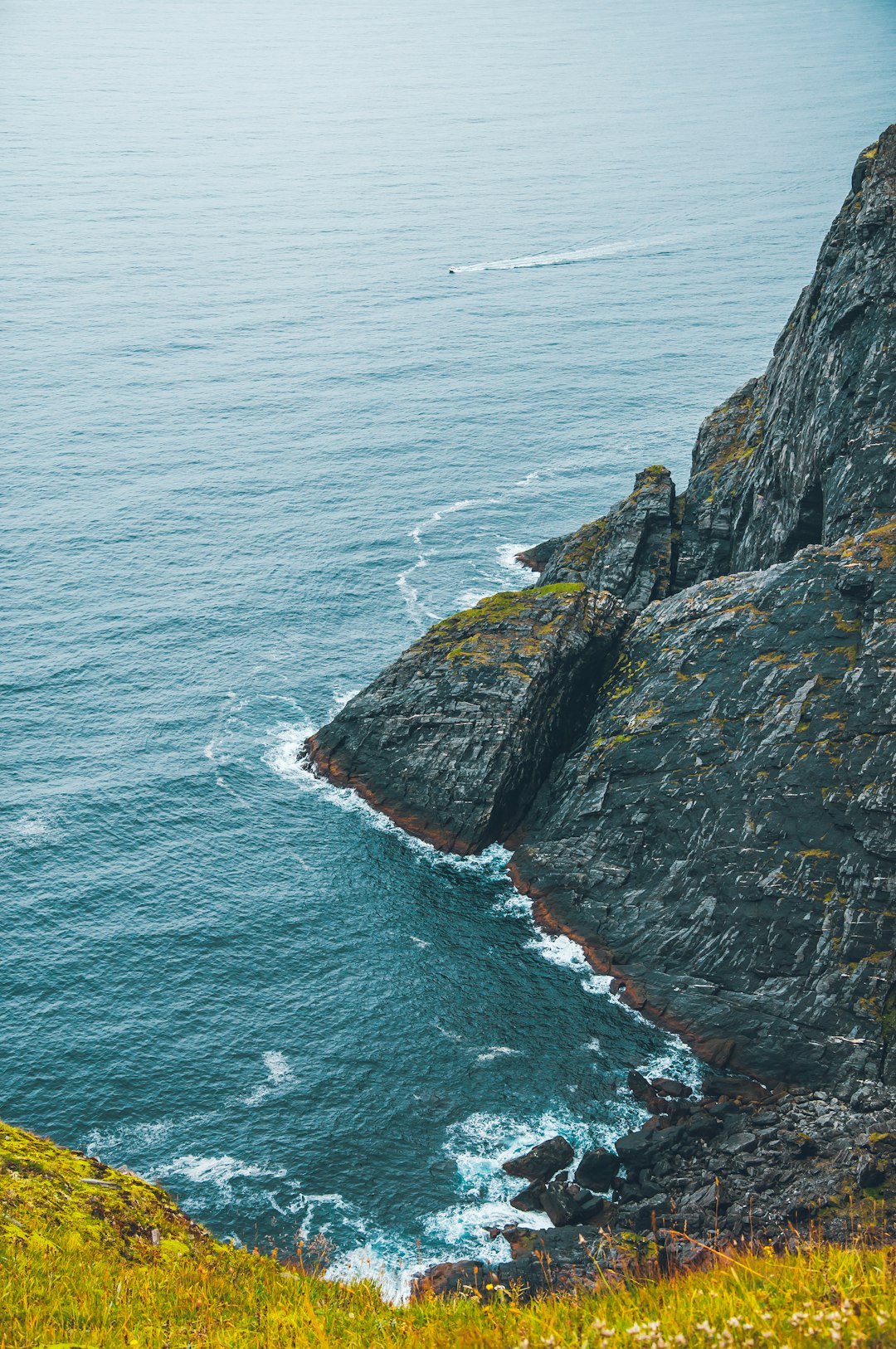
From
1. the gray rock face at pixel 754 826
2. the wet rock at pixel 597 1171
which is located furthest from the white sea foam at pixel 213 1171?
the gray rock face at pixel 754 826

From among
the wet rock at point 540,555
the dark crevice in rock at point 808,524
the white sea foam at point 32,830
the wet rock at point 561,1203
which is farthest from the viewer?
the wet rock at point 540,555

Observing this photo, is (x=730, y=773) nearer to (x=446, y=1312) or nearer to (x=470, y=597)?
(x=470, y=597)

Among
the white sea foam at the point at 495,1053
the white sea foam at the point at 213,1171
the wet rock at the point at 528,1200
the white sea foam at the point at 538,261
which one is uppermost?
the white sea foam at the point at 538,261

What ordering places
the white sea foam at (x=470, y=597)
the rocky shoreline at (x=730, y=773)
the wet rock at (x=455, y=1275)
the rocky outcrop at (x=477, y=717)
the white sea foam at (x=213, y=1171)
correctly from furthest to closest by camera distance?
1. the white sea foam at (x=470, y=597)
2. the rocky outcrop at (x=477, y=717)
3. the white sea foam at (x=213, y=1171)
4. the rocky shoreline at (x=730, y=773)
5. the wet rock at (x=455, y=1275)

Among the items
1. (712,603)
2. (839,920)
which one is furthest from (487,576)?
(839,920)

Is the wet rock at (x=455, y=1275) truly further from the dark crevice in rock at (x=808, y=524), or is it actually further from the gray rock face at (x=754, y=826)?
the dark crevice in rock at (x=808, y=524)

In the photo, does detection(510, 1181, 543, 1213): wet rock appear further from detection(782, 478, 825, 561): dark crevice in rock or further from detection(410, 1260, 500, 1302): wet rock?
detection(782, 478, 825, 561): dark crevice in rock

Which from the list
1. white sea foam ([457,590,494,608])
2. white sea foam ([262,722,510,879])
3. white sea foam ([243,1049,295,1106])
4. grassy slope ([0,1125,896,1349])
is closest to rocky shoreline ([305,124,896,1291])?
white sea foam ([262,722,510,879])
